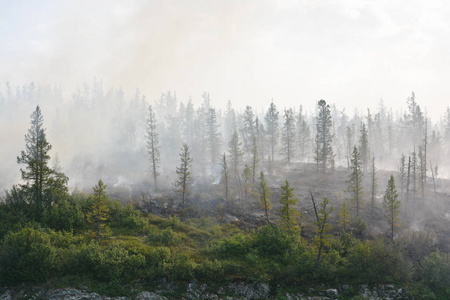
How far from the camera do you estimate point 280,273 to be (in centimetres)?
2045

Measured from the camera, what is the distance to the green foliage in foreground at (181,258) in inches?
701

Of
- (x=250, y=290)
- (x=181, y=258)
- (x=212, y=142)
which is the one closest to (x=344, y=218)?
(x=250, y=290)

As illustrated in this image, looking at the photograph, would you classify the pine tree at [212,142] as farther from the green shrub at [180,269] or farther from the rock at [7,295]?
the rock at [7,295]

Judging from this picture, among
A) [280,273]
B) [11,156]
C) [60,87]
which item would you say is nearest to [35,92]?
[60,87]

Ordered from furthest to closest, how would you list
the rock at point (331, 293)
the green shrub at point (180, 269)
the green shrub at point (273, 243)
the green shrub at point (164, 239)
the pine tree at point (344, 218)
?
1. the pine tree at point (344, 218)
2. the green shrub at point (164, 239)
3. the green shrub at point (273, 243)
4. the rock at point (331, 293)
5. the green shrub at point (180, 269)

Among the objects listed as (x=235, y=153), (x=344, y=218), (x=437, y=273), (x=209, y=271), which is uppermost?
(x=235, y=153)

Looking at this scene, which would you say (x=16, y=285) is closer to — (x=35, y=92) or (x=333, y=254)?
(x=333, y=254)

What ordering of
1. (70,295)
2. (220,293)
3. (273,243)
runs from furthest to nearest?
1. (273,243)
2. (220,293)
3. (70,295)

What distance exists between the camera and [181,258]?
20.6m

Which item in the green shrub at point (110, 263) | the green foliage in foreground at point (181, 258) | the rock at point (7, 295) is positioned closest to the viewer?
the rock at point (7, 295)

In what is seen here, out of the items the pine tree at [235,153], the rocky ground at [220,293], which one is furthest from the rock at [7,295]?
the pine tree at [235,153]

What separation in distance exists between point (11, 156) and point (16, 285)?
74356 millimetres

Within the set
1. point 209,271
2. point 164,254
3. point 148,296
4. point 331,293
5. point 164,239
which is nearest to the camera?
point 148,296

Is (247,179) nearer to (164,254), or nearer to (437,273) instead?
(164,254)
